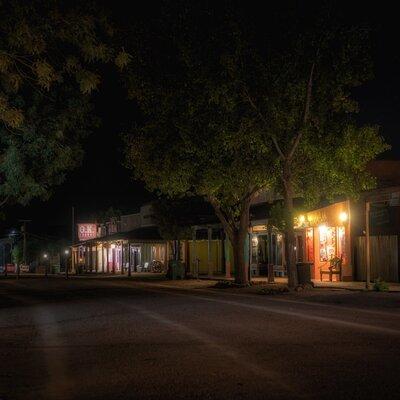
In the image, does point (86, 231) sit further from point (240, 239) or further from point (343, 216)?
point (343, 216)

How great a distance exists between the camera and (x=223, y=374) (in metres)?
8.69

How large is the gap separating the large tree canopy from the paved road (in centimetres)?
799

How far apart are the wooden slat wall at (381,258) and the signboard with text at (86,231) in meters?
40.6

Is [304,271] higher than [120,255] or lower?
lower

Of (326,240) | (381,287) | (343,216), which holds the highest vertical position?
(343,216)

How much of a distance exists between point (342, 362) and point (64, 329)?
690 cm

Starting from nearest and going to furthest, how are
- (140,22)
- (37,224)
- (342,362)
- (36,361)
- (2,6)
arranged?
(342,362)
(36,361)
(2,6)
(140,22)
(37,224)

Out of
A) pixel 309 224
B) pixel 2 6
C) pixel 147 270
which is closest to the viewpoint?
pixel 2 6

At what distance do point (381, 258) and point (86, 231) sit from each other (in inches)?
1674

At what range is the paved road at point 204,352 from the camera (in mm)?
7883

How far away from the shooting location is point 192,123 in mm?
25688

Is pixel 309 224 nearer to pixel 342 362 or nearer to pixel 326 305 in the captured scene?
pixel 326 305

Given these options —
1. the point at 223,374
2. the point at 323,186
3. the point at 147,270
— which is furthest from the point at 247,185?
the point at 147,270

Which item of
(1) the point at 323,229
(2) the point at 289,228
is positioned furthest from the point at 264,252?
(2) the point at 289,228
